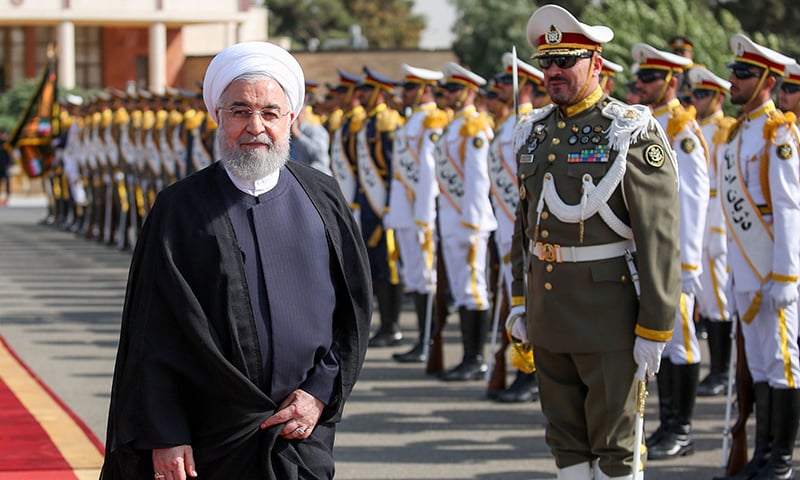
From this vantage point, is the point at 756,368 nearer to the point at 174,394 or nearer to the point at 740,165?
the point at 740,165

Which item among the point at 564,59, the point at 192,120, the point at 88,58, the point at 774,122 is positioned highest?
the point at 564,59

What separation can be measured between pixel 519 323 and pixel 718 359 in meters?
4.34

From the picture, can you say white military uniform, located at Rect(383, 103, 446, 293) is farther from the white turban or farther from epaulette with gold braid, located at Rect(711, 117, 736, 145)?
the white turban

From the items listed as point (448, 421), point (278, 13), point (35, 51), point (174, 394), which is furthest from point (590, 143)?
point (278, 13)

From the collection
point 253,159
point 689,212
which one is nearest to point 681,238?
point 689,212

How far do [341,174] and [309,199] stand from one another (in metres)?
9.21

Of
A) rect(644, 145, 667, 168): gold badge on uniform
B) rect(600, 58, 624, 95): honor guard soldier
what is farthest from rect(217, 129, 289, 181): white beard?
rect(600, 58, 624, 95): honor guard soldier

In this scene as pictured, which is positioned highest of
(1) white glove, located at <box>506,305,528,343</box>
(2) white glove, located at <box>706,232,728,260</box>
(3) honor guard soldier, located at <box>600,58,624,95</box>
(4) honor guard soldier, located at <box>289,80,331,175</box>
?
(3) honor guard soldier, located at <box>600,58,624,95</box>

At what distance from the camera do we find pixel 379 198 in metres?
12.7

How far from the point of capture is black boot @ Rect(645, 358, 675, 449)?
25.9 feet

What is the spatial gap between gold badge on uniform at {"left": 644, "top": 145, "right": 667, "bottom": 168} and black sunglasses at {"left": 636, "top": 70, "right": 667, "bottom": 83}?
239 cm

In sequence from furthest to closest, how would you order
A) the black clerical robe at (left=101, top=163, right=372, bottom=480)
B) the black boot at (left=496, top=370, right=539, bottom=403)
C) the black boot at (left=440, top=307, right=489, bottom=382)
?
the black boot at (left=440, top=307, right=489, bottom=382) < the black boot at (left=496, top=370, right=539, bottom=403) < the black clerical robe at (left=101, top=163, right=372, bottom=480)

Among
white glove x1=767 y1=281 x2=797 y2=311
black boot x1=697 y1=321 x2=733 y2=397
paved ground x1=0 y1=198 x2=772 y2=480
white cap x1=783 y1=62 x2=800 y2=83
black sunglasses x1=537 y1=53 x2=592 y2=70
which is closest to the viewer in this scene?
black sunglasses x1=537 y1=53 x2=592 y2=70

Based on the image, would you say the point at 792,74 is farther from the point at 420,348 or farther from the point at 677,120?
the point at 420,348
